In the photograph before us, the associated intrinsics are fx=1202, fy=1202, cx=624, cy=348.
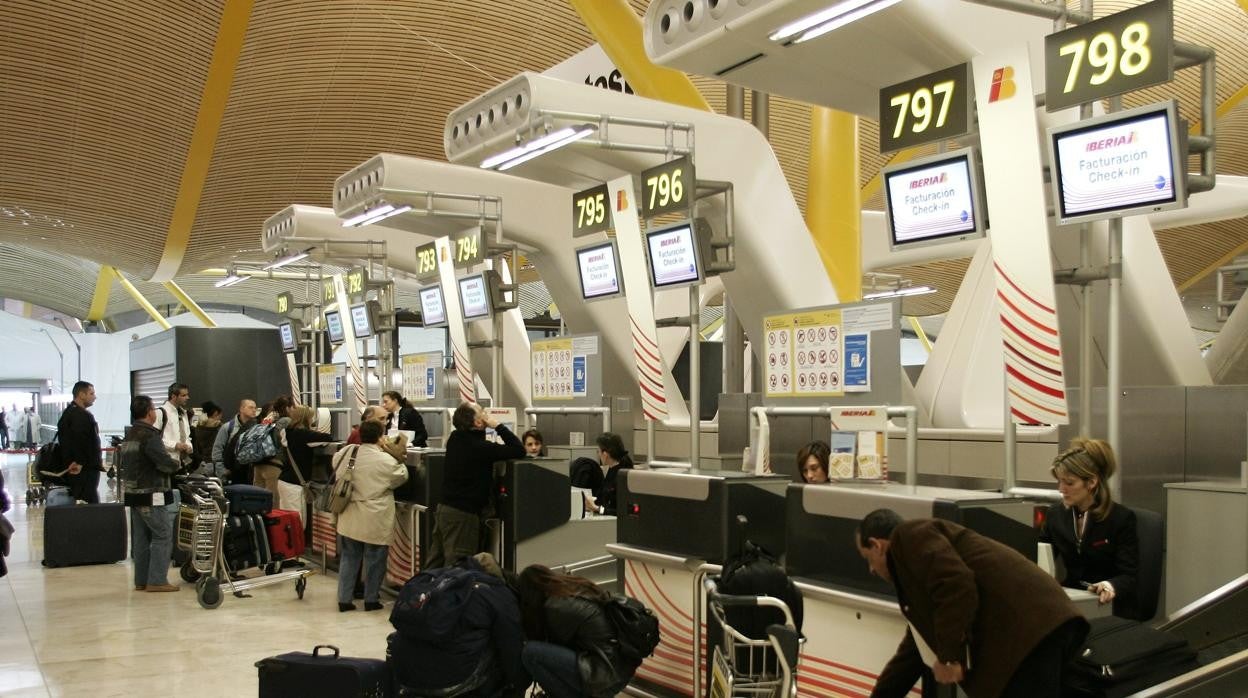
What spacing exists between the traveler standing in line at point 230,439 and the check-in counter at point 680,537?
6258mm

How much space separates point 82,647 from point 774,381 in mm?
4822

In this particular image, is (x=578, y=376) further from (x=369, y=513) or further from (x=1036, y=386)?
(x=1036, y=386)

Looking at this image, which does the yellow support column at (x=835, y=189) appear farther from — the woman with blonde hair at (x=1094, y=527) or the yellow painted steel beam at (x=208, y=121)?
the woman with blonde hair at (x=1094, y=527)

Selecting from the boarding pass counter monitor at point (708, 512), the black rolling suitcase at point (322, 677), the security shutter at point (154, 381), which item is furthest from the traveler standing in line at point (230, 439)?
the security shutter at point (154, 381)

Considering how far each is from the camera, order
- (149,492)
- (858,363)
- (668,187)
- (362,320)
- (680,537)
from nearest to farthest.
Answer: (680,537) → (858,363) → (668,187) → (149,492) → (362,320)

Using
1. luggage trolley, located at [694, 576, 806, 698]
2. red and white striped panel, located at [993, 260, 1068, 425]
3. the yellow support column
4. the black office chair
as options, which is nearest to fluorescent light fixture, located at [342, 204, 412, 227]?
the yellow support column

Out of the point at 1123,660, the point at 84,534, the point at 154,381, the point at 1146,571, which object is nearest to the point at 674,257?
the point at 1146,571

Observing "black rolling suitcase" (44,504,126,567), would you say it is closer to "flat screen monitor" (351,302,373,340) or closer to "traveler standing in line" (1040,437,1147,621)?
"flat screen monitor" (351,302,373,340)

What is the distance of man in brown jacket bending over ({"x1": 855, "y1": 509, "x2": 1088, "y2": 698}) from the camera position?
3480 mm

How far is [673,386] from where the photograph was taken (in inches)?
488

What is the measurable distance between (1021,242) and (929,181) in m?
0.58

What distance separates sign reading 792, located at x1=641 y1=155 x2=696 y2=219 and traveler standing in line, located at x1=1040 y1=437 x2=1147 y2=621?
366 cm

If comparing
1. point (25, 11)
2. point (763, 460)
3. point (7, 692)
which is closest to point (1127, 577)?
point (763, 460)

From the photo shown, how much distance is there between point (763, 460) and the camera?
6977mm
